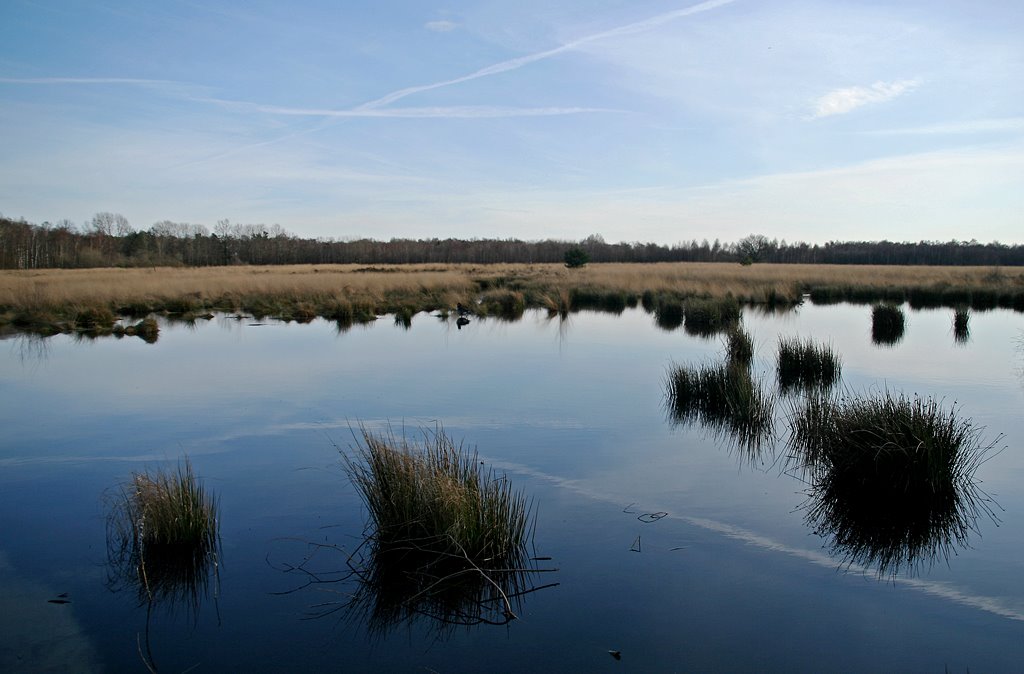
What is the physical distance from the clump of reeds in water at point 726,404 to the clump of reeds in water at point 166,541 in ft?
16.2

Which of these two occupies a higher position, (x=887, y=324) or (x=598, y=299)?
(x=598, y=299)

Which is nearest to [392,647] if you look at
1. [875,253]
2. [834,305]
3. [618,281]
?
[834,305]

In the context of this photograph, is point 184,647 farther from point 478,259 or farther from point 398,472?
point 478,259

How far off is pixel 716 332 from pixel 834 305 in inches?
477

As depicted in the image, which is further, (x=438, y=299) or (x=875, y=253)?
(x=875, y=253)

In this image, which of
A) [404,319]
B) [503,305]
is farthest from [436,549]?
[503,305]

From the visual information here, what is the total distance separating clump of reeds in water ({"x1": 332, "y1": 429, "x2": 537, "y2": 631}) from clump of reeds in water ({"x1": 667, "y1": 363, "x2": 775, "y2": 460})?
11.3 ft

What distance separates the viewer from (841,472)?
20.2 ft

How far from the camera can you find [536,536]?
5.20 meters

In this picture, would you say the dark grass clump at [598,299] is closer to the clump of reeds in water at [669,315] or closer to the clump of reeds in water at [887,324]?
the clump of reeds in water at [669,315]

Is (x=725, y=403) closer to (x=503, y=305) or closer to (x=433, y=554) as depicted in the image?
(x=433, y=554)

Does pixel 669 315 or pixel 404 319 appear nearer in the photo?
pixel 404 319

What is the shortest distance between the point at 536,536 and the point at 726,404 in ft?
14.6

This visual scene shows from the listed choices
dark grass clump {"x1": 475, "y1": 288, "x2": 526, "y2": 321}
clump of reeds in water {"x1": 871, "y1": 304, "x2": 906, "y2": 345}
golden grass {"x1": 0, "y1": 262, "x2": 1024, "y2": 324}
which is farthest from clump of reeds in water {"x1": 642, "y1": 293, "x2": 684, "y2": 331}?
clump of reeds in water {"x1": 871, "y1": 304, "x2": 906, "y2": 345}
